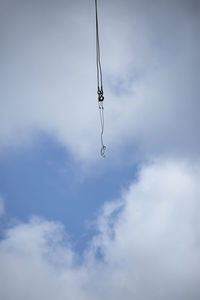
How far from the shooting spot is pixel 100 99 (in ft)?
56.0

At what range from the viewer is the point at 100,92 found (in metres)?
17.1

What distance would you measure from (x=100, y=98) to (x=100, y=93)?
321 millimetres

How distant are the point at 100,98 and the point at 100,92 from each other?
0.38 m

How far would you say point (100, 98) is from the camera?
17141mm

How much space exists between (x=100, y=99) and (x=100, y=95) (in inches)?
14.2

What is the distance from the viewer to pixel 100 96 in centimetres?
1722

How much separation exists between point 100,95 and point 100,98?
9.9 inches

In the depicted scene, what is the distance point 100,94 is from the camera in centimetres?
1720

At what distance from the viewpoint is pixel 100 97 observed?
1716 cm

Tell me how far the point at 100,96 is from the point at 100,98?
0.16m

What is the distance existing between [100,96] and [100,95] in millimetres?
88
